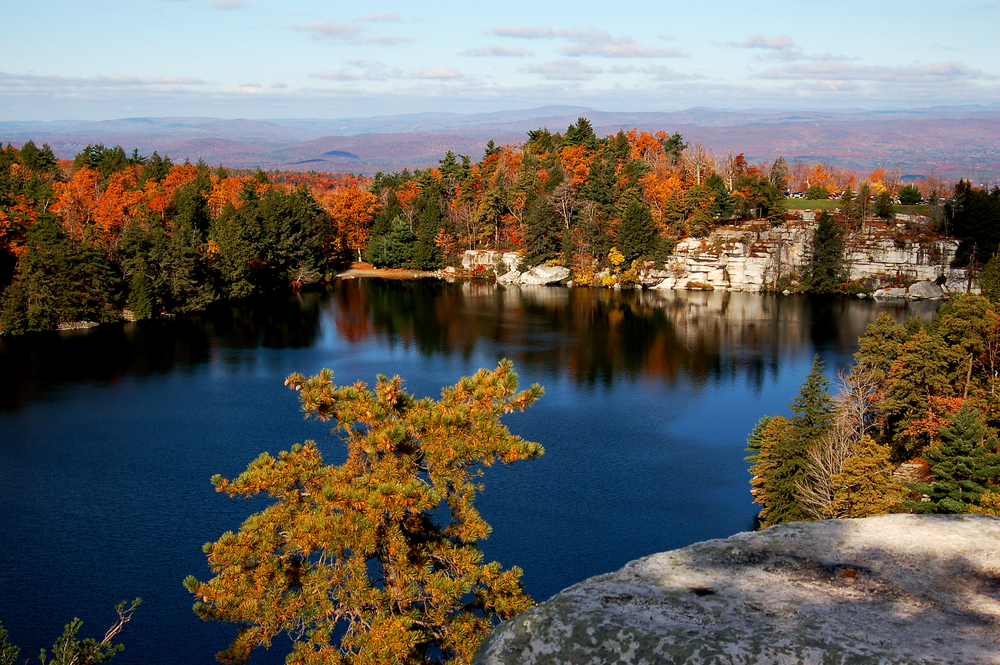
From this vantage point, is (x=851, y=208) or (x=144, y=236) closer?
(x=144, y=236)

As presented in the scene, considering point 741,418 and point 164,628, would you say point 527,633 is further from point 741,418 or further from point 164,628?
point 741,418

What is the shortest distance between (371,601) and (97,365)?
29.1m

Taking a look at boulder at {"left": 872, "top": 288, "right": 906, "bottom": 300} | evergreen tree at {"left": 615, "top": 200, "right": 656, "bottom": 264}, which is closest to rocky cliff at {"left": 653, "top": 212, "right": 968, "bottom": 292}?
boulder at {"left": 872, "top": 288, "right": 906, "bottom": 300}

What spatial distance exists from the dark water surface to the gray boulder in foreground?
10752 millimetres

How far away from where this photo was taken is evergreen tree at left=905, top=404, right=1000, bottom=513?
600 inches

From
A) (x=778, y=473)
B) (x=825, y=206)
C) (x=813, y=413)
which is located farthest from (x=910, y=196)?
(x=778, y=473)

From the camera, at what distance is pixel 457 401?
945cm

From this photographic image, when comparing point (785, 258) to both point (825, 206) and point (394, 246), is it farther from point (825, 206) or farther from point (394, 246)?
point (394, 246)

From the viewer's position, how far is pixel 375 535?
815cm

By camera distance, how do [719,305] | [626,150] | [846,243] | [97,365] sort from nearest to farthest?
[97,365] → [719,305] → [846,243] → [626,150]

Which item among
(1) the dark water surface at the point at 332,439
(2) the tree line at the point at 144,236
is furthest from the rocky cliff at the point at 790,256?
(2) the tree line at the point at 144,236

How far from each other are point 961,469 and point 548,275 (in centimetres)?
4117

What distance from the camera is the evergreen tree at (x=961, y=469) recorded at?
15.2 metres

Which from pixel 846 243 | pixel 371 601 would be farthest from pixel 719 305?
pixel 371 601
